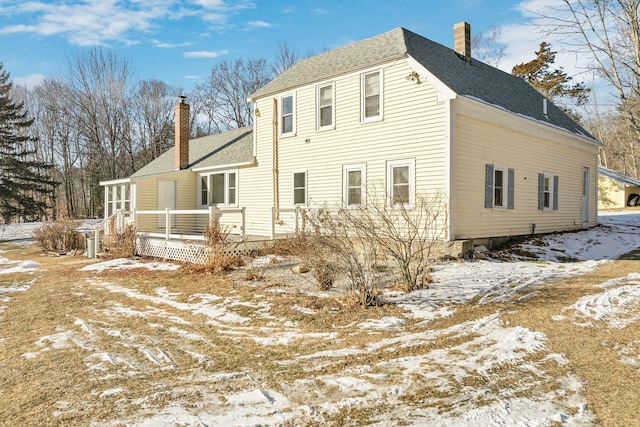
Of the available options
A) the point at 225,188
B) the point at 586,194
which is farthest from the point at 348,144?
the point at 586,194

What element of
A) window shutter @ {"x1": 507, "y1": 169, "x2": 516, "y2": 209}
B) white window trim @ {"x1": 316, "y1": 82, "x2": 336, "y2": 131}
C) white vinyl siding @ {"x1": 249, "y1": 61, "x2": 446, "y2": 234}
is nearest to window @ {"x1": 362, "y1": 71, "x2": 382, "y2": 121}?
white vinyl siding @ {"x1": 249, "y1": 61, "x2": 446, "y2": 234}

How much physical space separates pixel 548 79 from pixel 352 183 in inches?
1216

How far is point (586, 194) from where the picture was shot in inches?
719

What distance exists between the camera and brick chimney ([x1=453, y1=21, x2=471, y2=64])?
50.6 feet

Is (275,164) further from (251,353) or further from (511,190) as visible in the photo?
(251,353)

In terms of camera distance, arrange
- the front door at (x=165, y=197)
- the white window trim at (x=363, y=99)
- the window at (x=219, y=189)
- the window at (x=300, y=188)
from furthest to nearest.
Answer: the front door at (x=165, y=197)
the window at (x=219, y=189)
the window at (x=300, y=188)
the white window trim at (x=363, y=99)

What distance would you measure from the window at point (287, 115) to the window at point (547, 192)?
9210 mm

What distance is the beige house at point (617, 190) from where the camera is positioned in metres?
31.8

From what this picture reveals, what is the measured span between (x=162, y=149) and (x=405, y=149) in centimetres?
3322

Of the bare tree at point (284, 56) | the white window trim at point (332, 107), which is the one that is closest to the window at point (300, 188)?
the white window trim at point (332, 107)

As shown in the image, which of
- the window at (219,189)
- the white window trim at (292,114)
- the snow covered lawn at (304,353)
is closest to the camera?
the snow covered lawn at (304,353)

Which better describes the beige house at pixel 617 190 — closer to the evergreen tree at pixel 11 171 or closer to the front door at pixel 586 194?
the front door at pixel 586 194

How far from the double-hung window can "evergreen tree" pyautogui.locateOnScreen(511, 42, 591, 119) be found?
28.1m

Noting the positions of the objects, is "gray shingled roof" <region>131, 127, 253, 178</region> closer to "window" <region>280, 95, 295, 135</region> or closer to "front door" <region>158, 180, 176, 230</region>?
"front door" <region>158, 180, 176, 230</region>
